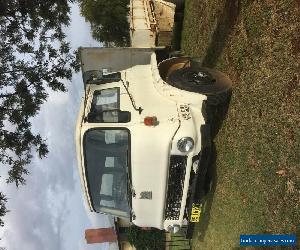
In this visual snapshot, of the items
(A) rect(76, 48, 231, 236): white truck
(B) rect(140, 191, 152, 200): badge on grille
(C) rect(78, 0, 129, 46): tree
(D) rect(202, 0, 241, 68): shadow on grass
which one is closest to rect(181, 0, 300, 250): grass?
(D) rect(202, 0, 241, 68): shadow on grass

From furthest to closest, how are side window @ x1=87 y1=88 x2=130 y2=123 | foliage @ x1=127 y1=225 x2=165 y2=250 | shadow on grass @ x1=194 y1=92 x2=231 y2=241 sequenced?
foliage @ x1=127 y1=225 x2=165 y2=250 < shadow on grass @ x1=194 y1=92 x2=231 y2=241 < side window @ x1=87 y1=88 x2=130 y2=123

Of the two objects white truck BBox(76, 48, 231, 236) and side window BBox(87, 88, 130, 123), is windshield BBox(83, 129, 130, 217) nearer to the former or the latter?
white truck BBox(76, 48, 231, 236)

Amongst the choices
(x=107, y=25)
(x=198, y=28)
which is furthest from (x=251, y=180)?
(x=107, y=25)

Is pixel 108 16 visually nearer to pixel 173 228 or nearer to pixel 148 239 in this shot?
pixel 148 239

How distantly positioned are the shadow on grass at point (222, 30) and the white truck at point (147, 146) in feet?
5.71

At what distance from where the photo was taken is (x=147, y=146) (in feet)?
24.9

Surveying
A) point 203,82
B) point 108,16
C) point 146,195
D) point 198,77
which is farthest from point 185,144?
point 108,16

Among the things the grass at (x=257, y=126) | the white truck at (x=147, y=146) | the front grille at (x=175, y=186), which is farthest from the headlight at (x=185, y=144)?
the grass at (x=257, y=126)

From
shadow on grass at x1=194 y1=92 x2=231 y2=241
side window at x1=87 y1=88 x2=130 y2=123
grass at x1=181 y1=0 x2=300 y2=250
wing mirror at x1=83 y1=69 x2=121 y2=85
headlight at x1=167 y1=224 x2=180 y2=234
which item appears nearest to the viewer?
grass at x1=181 y1=0 x2=300 y2=250

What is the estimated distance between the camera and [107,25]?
2584 cm

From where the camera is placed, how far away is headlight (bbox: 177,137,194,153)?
770cm

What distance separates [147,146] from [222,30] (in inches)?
170

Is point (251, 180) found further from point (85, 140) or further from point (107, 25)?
point (107, 25)

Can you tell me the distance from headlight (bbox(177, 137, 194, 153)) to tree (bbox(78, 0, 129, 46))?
1840 centimetres
